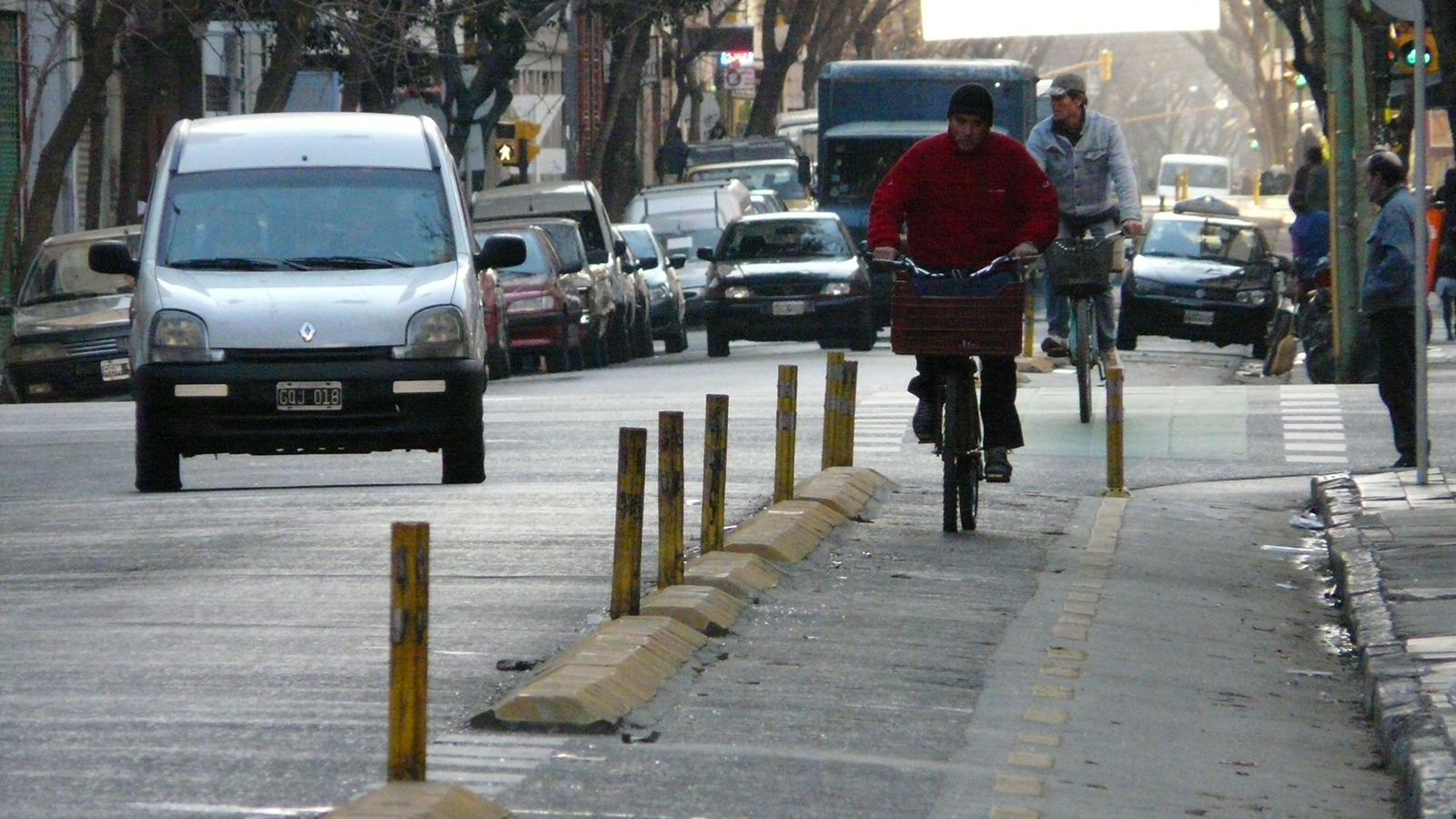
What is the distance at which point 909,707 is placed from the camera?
7.41 m

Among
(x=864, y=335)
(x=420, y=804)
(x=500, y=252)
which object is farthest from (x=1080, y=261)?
(x=864, y=335)

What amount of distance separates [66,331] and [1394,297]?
14424 mm

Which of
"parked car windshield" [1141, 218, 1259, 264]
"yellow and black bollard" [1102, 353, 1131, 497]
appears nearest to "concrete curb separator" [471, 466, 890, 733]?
"yellow and black bollard" [1102, 353, 1131, 497]

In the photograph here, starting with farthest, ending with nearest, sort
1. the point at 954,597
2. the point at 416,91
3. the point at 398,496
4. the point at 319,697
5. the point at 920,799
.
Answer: the point at 416,91
the point at 398,496
the point at 954,597
the point at 319,697
the point at 920,799

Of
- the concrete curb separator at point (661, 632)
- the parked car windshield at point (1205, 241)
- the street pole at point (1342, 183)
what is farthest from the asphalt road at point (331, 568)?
the parked car windshield at point (1205, 241)

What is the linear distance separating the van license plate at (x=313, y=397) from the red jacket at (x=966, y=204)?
2.98m

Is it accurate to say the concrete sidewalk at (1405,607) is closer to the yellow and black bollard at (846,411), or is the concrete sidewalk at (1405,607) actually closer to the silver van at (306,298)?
the yellow and black bollard at (846,411)

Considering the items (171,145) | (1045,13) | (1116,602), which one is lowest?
(1116,602)

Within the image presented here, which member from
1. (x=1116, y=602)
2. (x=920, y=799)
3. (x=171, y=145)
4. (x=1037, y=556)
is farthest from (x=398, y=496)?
Answer: (x=920, y=799)

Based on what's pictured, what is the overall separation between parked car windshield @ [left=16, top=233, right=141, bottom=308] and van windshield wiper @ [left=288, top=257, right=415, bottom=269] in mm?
12545

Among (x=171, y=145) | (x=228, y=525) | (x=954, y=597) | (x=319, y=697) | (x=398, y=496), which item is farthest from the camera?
(x=171, y=145)

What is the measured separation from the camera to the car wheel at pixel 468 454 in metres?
13.0

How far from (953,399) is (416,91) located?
107ft

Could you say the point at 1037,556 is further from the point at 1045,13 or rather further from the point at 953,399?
the point at 1045,13
